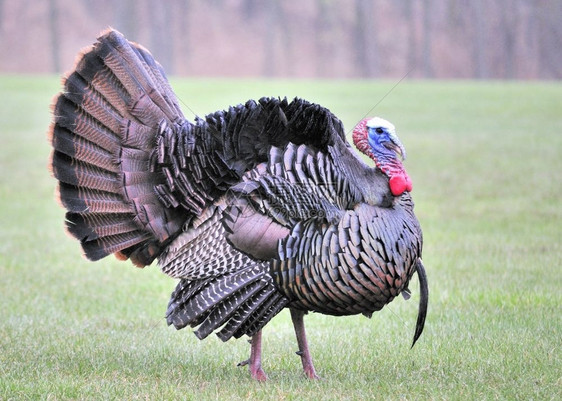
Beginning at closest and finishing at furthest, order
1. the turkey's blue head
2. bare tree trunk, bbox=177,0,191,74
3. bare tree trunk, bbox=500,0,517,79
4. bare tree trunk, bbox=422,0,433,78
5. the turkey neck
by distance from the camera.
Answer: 1. the turkey neck
2. the turkey's blue head
3. bare tree trunk, bbox=422,0,433,78
4. bare tree trunk, bbox=177,0,191,74
5. bare tree trunk, bbox=500,0,517,79

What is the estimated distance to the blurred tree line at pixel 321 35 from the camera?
4859 centimetres

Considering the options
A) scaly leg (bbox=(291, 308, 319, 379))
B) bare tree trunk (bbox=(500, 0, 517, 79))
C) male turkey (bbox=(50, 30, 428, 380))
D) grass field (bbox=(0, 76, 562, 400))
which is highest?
male turkey (bbox=(50, 30, 428, 380))

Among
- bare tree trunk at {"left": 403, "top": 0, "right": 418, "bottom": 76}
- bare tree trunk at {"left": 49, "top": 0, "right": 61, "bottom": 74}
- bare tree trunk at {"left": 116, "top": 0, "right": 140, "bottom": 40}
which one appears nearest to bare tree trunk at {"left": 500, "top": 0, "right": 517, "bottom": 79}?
bare tree trunk at {"left": 403, "top": 0, "right": 418, "bottom": 76}

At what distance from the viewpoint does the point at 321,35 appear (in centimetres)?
5156

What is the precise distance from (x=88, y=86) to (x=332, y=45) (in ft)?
153

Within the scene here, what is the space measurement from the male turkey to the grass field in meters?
0.39

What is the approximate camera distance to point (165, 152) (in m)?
5.46

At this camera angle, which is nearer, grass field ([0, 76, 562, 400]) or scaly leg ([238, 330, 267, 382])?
grass field ([0, 76, 562, 400])

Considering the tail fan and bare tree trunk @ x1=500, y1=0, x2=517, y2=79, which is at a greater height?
the tail fan

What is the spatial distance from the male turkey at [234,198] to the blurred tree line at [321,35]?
141 ft

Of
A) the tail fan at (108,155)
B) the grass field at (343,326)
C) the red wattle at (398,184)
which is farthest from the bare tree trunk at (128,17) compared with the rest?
the red wattle at (398,184)

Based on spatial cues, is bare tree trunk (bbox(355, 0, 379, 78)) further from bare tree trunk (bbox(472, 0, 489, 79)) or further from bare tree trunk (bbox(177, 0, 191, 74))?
bare tree trunk (bbox(177, 0, 191, 74))

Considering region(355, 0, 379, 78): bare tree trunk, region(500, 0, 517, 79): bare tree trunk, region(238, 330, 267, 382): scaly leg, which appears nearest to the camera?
region(238, 330, 267, 382): scaly leg

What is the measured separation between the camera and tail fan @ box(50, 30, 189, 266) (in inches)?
217
